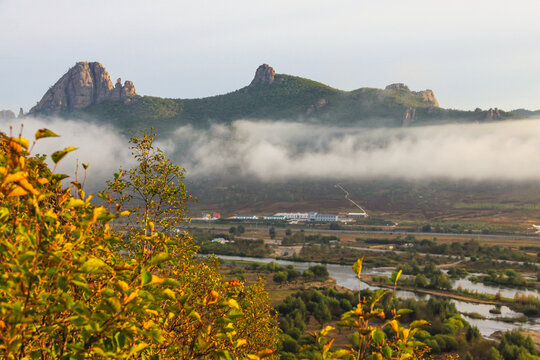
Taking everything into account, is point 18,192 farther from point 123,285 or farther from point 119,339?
point 119,339

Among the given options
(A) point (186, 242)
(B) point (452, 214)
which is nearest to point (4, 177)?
(A) point (186, 242)

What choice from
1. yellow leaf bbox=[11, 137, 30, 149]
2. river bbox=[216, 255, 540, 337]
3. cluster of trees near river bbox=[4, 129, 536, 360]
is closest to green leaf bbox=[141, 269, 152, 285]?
cluster of trees near river bbox=[4, 129, 536, 360]

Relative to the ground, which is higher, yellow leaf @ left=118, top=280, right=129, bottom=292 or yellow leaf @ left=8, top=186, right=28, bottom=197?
yellow leaf @ left=8, top=186, right=28, bottom=197

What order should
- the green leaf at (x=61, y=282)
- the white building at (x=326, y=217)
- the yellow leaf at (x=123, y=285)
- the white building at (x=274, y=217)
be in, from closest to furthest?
the yellow leaf at (x=123, y=285) → the green leaf at (x=61, y=282) → the white building at (x=326, y=217) → the white building at (x=274, y=217)

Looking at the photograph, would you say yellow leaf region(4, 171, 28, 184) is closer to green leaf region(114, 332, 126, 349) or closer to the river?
green leaf region(114, 332, 126, 349)

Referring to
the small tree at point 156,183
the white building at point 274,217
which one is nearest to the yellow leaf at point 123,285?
the small tree at point 156,183

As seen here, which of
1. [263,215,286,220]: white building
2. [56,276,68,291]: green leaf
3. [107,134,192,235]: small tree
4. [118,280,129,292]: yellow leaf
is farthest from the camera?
[263,215,286,220]: white building

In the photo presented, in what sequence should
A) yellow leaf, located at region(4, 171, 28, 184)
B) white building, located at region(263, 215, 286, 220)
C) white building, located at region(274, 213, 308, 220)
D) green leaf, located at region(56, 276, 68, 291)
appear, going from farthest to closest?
white building, located at region(274, 213, 308, 220)
white building, located at region(263, 215, 286, 220)
green leaf, located at region(56, 276, 68, 291)
yellow leaf, located at region(4, 171, 28, 184)

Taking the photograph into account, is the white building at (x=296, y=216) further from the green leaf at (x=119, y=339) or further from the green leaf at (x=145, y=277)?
the green leaf at (x=145, y=277)

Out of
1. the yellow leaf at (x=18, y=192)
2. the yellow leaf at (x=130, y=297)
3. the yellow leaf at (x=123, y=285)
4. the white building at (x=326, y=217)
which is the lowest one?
the white building at (x=326, y=217)

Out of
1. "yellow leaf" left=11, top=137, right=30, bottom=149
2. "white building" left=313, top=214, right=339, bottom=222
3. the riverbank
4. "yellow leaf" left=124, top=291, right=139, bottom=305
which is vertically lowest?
"white building" left=313, top=214, right=339, bottom=222

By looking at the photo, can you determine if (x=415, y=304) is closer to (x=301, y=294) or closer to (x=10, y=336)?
(x=301, y=294)

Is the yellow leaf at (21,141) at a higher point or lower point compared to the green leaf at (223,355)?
higher

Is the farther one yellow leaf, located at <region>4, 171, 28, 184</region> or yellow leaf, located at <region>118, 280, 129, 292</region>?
yellow leaf, located at <region>118, 280, 129, 292</region>
